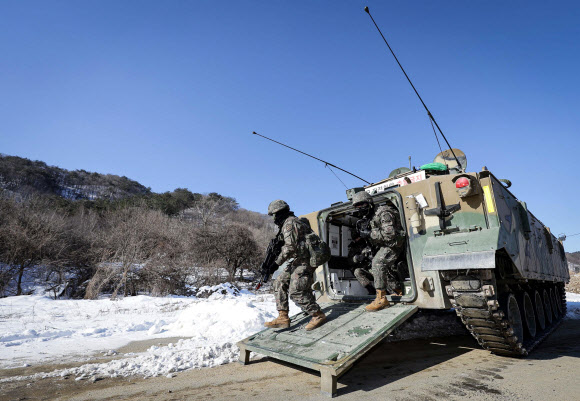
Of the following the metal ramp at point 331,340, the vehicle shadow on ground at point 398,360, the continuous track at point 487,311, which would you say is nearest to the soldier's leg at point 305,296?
the metal ramp at point 331,340

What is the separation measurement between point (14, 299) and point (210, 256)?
10.0 meters

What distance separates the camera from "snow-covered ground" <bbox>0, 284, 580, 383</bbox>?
3872 mm

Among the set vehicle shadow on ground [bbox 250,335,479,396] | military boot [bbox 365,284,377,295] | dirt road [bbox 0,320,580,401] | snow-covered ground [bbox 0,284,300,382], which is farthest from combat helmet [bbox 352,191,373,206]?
snow-covered ground [bbox 0,284,300,382]

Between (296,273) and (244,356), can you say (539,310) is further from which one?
(244,356)


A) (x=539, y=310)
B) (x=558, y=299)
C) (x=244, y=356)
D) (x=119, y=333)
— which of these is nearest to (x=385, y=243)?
(x=244, y=356)

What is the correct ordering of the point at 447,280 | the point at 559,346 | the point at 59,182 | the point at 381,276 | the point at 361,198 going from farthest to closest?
the point at 59,182, the point at 559,346, the point at 361,198, the point at 381,276, the point at 447,280

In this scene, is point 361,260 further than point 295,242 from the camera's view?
Yes

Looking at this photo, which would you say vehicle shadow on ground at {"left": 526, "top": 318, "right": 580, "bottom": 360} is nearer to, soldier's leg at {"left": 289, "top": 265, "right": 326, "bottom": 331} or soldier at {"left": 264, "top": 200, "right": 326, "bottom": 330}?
soldier's leg at {"left": 289, "top": 265, "right": 326, "bottom": 331}

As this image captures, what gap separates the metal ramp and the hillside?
129 feet

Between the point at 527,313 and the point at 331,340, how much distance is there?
379 cm

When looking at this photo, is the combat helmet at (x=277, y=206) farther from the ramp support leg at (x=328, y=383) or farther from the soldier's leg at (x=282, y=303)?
the ramp support leg at (x=328, y=383)

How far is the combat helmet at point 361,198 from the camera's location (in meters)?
4.95

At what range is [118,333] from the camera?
19.3 ft

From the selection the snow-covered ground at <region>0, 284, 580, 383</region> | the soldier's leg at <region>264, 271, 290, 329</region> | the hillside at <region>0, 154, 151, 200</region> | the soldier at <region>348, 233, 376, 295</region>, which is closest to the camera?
the snow-covered ground at <region>0, 284, 580, 383</region>
